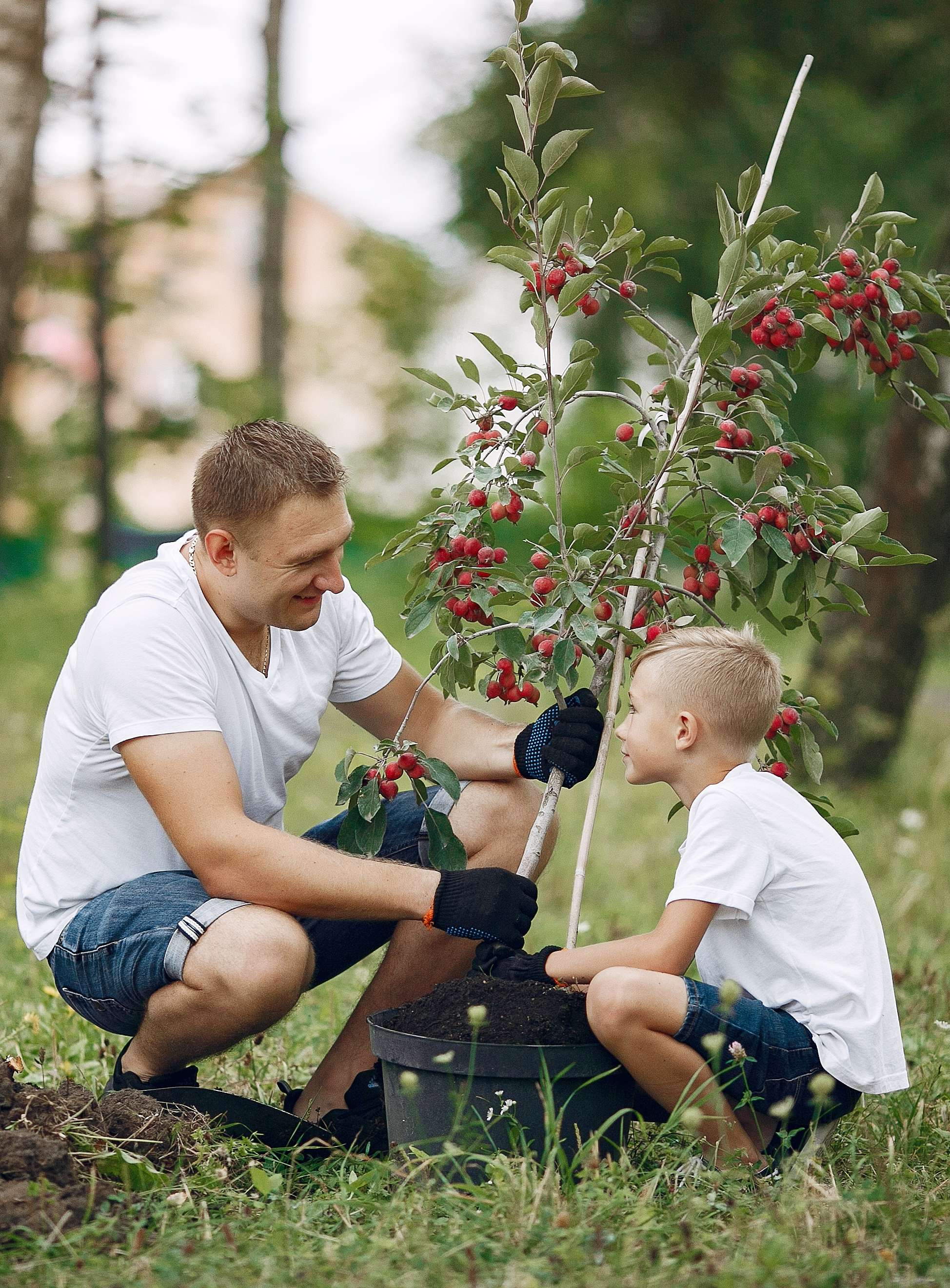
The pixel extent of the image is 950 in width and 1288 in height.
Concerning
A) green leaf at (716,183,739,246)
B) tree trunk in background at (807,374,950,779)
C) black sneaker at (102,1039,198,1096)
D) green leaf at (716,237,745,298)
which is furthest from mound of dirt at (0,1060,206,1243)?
tree trunk in background at (807,374,950,779)

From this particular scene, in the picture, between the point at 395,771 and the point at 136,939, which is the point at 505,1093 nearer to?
the point at 395,771

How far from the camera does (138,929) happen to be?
8.34ft

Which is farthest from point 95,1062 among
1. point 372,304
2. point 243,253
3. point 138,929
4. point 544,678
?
point 243,253

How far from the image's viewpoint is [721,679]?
247 centimetres

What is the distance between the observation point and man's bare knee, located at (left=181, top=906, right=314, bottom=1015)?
95.1 inches

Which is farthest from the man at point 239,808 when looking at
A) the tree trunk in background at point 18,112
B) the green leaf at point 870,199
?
the tree trunk in background at point 18,112

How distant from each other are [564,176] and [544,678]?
34.3 feet

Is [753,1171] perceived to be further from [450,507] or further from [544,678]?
[450,507]

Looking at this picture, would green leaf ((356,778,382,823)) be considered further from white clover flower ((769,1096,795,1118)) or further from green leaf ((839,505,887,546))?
green leaf ((839,505,887,546))

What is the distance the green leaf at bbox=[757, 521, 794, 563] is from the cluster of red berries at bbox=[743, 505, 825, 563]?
0.06ft

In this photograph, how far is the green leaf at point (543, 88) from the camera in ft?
7.39

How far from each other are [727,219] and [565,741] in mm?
1086

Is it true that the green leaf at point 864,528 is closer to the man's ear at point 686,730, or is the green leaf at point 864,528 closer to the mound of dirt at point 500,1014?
the man's ear at point 686,730

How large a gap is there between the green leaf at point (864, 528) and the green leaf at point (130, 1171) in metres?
1.67
